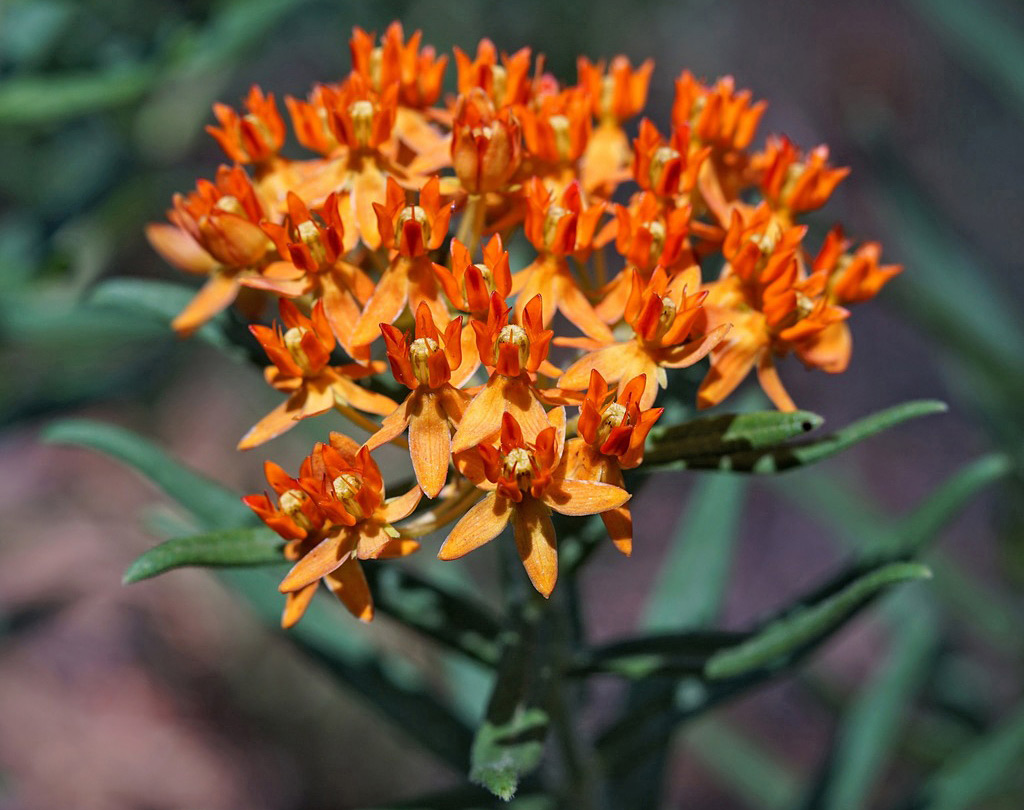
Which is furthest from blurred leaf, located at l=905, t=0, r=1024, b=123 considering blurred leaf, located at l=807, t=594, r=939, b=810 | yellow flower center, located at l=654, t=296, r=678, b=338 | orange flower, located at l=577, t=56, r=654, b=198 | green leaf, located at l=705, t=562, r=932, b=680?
yellow flower center, located at l=654, t=296, r=678, b=338

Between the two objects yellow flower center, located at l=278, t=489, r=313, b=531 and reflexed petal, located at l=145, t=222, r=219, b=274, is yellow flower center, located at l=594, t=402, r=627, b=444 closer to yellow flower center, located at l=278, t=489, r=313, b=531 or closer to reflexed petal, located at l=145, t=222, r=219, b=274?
yellow flower center, located at l=278, t=489, r=313, b=531

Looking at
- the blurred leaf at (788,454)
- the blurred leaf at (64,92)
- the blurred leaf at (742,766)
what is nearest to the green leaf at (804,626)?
the blurred leaf at (788,454)

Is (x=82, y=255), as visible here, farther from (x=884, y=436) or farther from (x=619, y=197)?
(x=884, y=436)

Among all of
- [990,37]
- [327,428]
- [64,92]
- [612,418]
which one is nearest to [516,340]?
[612,418]

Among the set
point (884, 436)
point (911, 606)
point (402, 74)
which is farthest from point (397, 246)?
point (884, 436)

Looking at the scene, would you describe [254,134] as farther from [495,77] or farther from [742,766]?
[742,766]

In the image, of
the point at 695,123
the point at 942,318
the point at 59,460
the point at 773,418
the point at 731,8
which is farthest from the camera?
the point at 731,8
